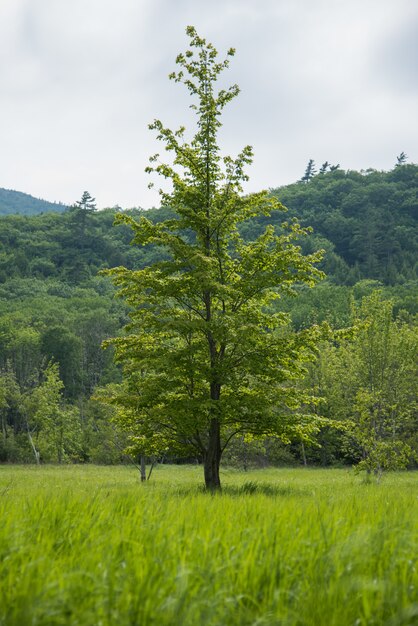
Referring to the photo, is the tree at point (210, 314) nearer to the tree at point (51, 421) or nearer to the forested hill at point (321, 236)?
the tree at point (51, 421)

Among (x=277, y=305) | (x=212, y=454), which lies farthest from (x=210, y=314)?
(x=277, y=305)

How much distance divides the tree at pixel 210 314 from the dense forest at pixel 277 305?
1.75m

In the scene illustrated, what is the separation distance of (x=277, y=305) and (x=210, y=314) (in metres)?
95.1

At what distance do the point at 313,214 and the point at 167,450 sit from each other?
5971 inches

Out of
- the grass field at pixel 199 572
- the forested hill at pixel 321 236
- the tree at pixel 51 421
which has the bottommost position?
the tree at pixel 51 421

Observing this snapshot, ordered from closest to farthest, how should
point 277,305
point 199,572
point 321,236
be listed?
1. point 199,572
2. point 277,305
3. point 321,236

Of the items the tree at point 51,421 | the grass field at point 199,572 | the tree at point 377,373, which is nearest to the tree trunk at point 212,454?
the tree at point 377,373

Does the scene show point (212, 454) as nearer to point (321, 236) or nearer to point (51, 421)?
point (51, 421)

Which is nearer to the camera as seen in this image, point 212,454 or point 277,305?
point 212,454

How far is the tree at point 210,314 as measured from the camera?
1454 centimetres

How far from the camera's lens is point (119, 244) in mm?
147750

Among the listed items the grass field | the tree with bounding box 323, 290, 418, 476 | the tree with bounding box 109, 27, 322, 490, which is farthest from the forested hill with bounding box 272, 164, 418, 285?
the grass field

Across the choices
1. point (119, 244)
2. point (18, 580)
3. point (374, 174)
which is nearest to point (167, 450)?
point (18, 580)

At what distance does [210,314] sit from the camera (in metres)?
16.0
